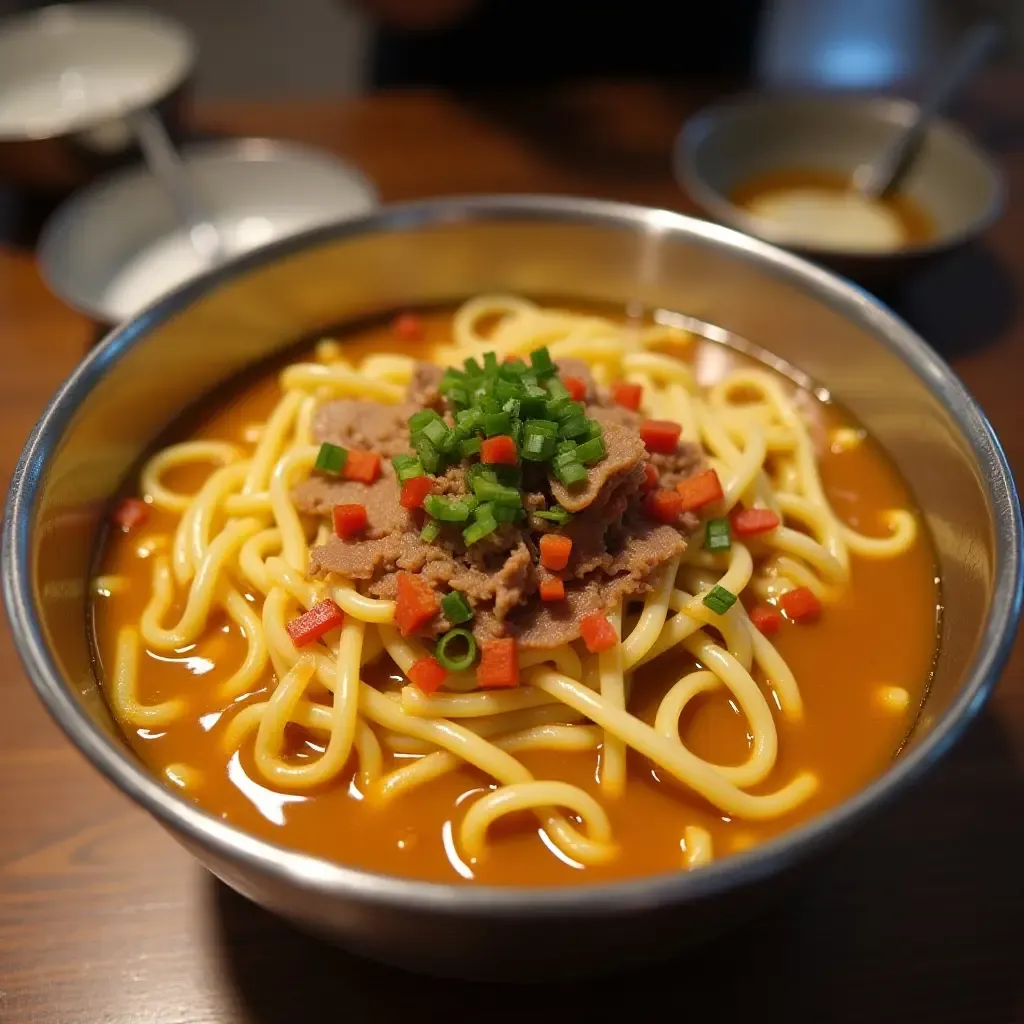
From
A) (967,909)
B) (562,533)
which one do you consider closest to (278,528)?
(562,533)

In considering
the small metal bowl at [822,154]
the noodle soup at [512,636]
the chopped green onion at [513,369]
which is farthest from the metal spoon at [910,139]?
the chopped green onion at [513,369]

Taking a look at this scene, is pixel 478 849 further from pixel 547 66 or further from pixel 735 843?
pixel 547 66

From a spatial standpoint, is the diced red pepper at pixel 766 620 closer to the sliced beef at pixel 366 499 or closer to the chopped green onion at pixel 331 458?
the sliced beef at pixel 366 499

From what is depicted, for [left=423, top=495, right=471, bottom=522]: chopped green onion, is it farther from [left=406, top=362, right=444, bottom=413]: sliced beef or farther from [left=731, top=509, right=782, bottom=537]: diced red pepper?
[left=731, top=509, right=782, bottom=537]: diced red pepper

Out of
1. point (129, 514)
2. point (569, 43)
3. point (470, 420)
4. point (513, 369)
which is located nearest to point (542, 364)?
point (513, 369)

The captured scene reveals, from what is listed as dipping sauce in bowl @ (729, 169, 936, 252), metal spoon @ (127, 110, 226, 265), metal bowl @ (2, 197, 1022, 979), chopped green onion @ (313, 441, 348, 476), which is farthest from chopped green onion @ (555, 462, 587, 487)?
metal spoon @ (127, 110, 226, 265)

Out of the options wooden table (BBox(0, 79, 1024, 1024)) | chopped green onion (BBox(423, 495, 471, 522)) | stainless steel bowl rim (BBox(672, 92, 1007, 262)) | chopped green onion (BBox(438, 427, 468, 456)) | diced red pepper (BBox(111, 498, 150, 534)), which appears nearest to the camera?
wooden table (BBox(0, 79, 1024, 1024))
